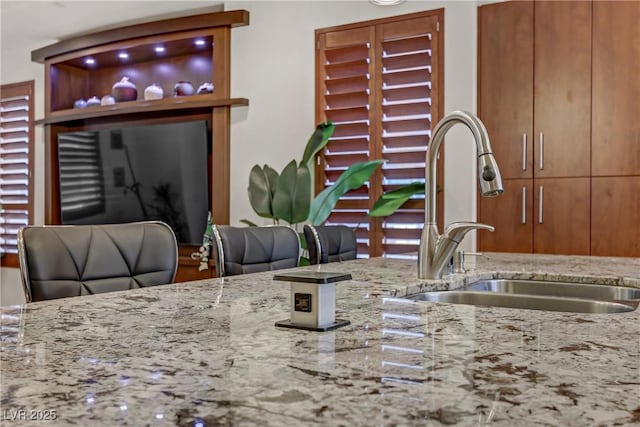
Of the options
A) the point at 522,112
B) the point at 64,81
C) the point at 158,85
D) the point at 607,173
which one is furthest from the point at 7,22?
the point at 607,173

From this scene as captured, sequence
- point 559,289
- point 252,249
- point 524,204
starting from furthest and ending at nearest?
point 524,204 < point 252,249 < point 559,289

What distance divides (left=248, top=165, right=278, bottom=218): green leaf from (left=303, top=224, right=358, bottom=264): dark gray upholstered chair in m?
1.18

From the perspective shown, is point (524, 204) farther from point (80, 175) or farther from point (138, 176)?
point (80, 175)

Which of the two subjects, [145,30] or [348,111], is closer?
[348,111]

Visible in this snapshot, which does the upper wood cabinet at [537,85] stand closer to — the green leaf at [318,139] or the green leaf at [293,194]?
the green leaf at [318,139]

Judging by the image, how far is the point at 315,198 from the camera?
3965 millimetres

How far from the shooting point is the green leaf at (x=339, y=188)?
375 centimetres

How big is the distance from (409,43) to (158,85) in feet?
8.10

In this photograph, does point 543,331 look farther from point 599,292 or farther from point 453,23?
point 453,23

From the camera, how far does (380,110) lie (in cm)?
395

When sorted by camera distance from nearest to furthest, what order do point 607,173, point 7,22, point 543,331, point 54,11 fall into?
point 543,331 < point 607,173 < point 54,11 < point 7,22

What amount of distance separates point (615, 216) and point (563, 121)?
64 centimetres

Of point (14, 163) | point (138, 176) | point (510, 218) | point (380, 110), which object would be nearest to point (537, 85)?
point (510, 218)

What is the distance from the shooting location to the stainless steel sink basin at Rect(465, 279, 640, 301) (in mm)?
1608
